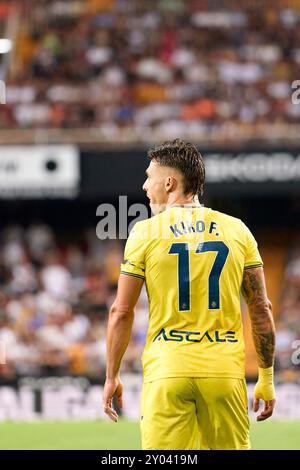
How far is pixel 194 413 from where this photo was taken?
14.5 feet

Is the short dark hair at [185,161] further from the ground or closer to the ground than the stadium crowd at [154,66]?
closer to the ground

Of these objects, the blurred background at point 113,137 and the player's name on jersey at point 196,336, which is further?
the blurred background at point 113,137

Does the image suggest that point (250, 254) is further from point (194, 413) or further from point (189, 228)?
point (194, 413)

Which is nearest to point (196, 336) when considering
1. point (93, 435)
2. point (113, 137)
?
point (93, 435)

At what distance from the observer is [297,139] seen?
18.0 metres

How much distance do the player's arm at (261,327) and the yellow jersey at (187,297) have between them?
144 mm

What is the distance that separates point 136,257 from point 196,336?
1.45ft

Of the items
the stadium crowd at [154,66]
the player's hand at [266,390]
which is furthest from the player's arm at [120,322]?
the stadium crowd at [154,66]

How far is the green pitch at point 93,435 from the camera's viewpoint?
32.4 ft

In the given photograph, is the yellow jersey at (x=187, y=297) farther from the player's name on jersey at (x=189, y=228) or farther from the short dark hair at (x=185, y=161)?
the short dark hair at (x=185, y=161)

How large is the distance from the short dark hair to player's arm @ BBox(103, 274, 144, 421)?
1.61 ft

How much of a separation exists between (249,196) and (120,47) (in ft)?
14.0
